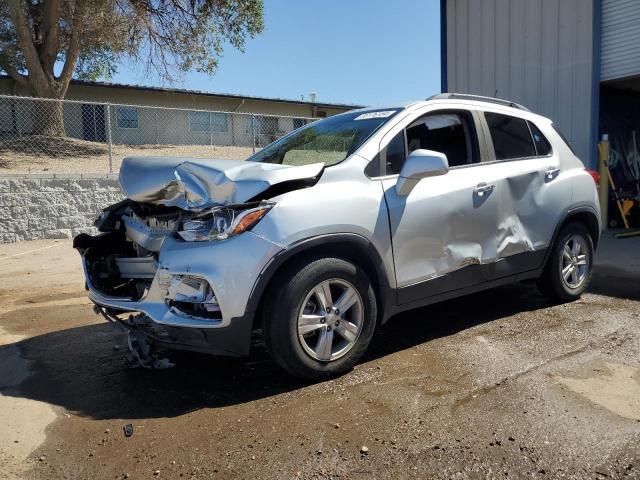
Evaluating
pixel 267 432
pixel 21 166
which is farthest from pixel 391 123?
pixel 21 166

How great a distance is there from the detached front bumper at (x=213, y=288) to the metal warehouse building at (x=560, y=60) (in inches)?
392

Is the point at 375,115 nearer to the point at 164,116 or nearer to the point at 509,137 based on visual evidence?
the point at 509,137

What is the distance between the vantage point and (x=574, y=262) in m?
5.39

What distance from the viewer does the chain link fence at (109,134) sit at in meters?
12.4

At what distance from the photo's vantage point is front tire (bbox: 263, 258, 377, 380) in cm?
330

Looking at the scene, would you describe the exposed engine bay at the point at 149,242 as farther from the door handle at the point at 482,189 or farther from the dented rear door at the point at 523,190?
the dented rear door at the point at 523,190

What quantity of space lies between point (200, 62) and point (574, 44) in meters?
12.7

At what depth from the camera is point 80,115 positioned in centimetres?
1748

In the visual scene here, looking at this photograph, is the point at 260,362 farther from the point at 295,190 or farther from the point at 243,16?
the point at 243,16

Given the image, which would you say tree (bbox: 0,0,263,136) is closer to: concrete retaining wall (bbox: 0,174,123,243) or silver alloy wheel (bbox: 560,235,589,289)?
concrete retaining wall (bbox: 0,174,123,243)

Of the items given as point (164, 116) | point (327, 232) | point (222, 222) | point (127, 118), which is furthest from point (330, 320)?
point (164, 116)

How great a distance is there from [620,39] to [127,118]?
15.3m

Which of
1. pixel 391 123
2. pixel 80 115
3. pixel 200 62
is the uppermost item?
pixel 200 62

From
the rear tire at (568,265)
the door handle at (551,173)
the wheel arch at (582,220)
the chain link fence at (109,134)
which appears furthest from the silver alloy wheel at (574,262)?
the chain link fence at (109,134)
